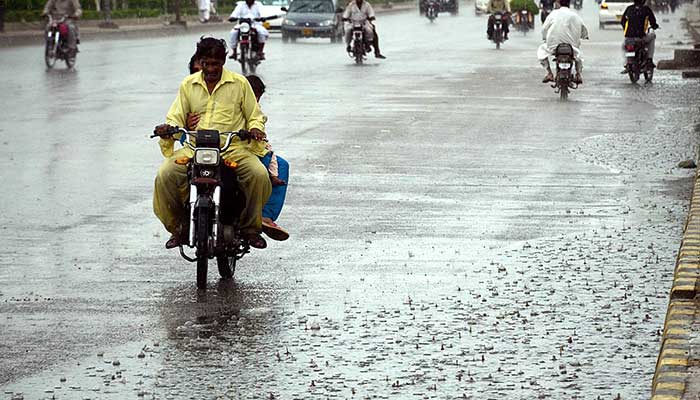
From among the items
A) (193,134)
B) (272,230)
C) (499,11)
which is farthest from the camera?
(499,11)

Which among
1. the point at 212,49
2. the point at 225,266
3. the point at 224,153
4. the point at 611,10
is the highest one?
the point at 212,49

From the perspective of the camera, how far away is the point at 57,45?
Answer: 30.1 metres

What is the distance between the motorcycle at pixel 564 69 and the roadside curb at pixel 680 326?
13902mm

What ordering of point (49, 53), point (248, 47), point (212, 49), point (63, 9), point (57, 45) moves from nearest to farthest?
point (212, 49), point (57, 45), point (49, 53), point (63, 9), point (248, 47)

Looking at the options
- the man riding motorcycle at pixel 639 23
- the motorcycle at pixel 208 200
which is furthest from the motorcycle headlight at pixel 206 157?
the man riding motorcycle at pixel 639 23

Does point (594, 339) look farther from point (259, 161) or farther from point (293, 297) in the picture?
point (259, 161)

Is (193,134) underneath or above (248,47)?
above

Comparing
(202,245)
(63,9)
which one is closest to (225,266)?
(202,245)

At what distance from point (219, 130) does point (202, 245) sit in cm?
90

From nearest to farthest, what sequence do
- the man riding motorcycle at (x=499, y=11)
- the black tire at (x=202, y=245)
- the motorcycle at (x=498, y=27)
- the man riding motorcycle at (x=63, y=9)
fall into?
the black tire at (x=202, y=245) → the man riding motorcycle at (x=63, y=9) → the motorcycle at (x=498, y=27) → the man riding motorcycle at (x=499, y=11)

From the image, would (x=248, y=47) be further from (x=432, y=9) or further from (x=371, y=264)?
(x=432, y=9)

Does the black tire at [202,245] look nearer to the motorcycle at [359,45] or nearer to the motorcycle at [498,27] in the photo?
the motorcycle at [359,45]

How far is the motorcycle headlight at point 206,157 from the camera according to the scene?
8.93 metres

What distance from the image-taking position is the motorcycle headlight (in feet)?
29.3
